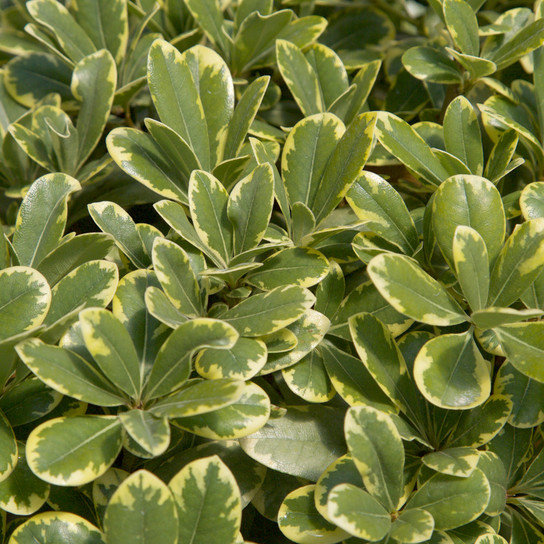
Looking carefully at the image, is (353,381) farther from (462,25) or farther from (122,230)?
(462,25)

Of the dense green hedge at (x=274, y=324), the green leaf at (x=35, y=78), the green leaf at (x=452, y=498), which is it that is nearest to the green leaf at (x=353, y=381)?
the dense green hedge at (x=274, y=324)

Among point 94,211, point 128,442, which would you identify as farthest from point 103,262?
point 128,442

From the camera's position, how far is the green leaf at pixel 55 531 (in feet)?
2.24

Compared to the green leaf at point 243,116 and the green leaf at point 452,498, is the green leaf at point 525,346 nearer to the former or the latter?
the green leaf at point 452,498

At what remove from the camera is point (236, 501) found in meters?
0.65

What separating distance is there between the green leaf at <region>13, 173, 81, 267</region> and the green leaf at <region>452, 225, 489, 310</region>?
A: 516mm

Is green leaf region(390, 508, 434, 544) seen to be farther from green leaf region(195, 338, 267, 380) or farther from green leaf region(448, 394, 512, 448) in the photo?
green leaf region(195, 338, 267, 380)

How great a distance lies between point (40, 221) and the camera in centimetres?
82

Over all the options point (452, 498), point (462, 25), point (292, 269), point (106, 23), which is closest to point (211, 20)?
point (106, 23)

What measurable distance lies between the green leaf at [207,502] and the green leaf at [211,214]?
27cm

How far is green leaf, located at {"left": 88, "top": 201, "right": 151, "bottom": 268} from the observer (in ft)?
2.58

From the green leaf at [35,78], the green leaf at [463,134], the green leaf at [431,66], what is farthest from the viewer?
the green leaf at [35,78]

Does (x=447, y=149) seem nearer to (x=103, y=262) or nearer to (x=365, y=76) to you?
(x=365, y=76)

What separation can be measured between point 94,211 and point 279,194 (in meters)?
0.25
